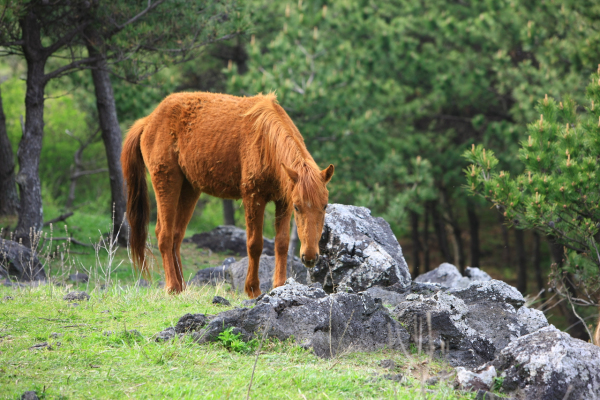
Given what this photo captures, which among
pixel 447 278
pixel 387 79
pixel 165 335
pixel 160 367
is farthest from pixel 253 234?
pixel 387 79

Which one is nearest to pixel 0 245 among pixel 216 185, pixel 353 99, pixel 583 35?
pixel 216 185

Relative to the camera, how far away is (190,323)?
4.32 meters

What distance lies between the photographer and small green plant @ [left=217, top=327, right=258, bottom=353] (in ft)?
13.3

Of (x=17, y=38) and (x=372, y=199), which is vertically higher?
(x=17, y=38)

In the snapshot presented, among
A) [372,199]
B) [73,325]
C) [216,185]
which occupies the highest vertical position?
[216,185]

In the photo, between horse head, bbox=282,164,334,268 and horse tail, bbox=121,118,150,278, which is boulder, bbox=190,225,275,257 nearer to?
horse tail, bbox=121,118,150,278

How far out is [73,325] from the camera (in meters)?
4.59

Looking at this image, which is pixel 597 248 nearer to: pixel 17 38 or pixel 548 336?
pixel 548 336

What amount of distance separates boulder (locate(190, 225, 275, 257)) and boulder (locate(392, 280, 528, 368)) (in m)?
7.14

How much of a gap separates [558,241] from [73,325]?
5.97 metres

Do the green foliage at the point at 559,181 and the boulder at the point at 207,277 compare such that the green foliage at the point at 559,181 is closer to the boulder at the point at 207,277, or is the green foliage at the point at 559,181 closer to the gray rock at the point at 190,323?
the boulder at the point at 207,277

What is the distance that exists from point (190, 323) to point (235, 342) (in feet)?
1.59

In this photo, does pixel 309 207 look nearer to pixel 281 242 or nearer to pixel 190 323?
pixel 281 242

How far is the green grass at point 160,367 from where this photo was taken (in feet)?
10.9
